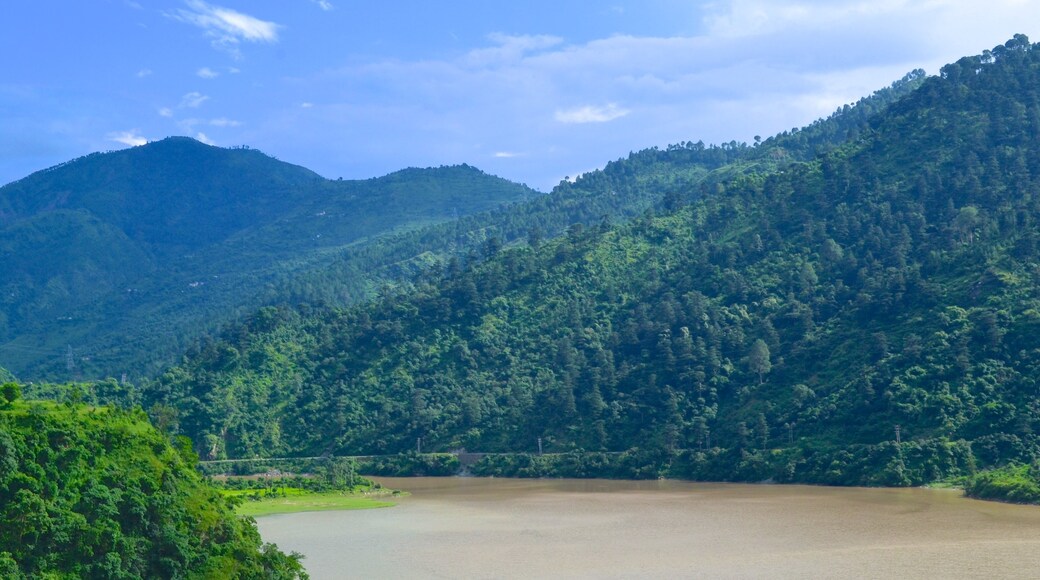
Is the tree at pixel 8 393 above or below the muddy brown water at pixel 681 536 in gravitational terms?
above

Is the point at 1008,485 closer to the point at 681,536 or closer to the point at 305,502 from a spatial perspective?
the point at 681,536

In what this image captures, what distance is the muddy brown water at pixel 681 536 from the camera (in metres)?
40.9

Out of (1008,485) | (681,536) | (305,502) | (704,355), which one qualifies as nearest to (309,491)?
(305,502)

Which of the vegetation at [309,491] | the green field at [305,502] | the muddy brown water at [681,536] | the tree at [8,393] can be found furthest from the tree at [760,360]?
the tree at [8,393]

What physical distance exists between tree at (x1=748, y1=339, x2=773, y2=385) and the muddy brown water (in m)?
14.7

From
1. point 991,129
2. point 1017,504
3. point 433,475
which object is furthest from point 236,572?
point 991,129

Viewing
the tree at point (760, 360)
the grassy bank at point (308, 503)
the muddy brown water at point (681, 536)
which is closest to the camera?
the muddy brown water at point (681, 536)

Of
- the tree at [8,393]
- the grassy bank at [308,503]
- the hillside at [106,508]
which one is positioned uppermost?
the tree at [8,393]

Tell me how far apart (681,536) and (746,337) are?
40370mm

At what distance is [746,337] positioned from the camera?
86875 mm

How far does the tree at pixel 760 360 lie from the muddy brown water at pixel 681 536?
14.7 metres

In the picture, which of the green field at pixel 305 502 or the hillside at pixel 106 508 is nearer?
the hillside at pixel 106 508

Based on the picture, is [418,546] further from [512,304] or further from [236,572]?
[512,304]

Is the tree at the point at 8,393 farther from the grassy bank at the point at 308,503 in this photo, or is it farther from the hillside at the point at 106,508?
the grassy bank at the point at 308,503
